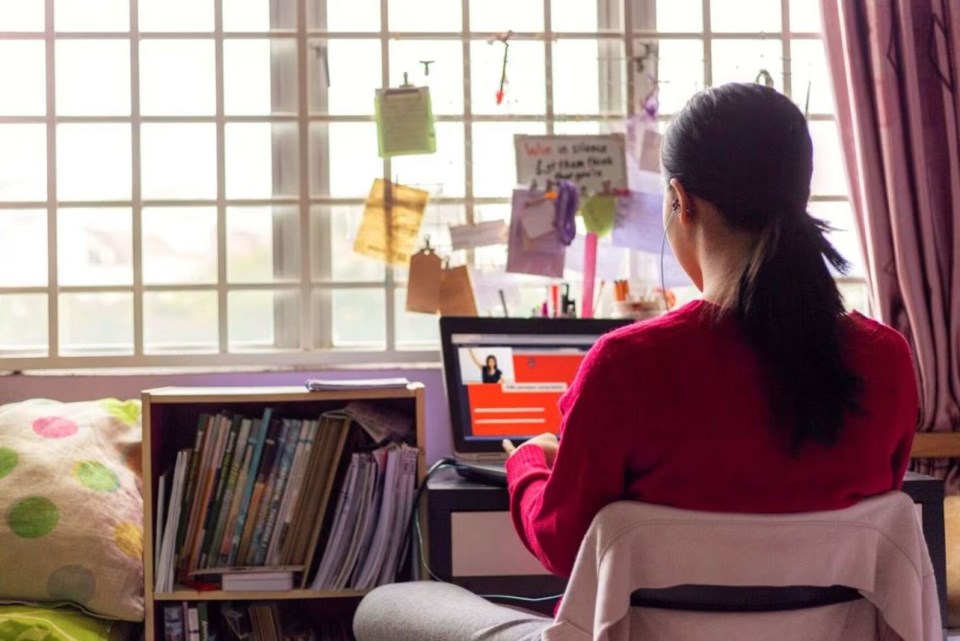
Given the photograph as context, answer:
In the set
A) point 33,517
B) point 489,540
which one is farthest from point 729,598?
point 33,517

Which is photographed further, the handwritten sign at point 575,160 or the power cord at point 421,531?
the handwritten sign at point 575,160

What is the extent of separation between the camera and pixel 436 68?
103 inches

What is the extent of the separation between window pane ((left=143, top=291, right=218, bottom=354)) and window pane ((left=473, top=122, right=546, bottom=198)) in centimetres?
74

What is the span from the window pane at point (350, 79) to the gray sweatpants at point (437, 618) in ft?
4.32

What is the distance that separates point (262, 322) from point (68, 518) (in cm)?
75

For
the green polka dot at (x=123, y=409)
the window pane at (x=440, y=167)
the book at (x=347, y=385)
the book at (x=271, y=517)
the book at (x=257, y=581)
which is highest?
the window pane at (x=440, y=167)

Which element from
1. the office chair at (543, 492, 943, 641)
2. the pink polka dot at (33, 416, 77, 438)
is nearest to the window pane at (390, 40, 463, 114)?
the pink polka dot at (33, 416, 77, 438)

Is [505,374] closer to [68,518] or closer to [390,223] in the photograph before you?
[390,223]

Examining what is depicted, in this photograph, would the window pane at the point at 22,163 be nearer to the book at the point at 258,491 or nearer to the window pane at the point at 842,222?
the book at the point at 258,491

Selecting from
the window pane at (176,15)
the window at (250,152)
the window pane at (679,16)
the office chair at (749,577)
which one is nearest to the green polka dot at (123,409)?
the window at (250,152)

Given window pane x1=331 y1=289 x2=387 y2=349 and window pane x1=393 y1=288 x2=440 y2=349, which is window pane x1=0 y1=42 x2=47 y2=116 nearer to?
window pane x1=331 y1=289 x2=387 y2=349

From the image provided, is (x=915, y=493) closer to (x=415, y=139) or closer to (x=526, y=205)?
(x=526, y=205)

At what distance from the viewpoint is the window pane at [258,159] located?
261 centimetres

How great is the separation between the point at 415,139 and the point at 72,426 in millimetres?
1020
